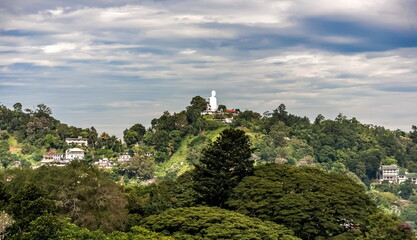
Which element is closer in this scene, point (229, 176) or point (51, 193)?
point (51, 193)

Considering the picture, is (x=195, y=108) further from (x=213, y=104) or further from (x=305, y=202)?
(x=305, y=202)

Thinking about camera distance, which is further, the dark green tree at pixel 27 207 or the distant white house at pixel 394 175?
the distant white house at pixel 394 175

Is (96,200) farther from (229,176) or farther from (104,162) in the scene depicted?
(104,162)

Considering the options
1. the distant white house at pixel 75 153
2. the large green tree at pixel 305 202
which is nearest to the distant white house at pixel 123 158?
the distant white house at pixel 75 153

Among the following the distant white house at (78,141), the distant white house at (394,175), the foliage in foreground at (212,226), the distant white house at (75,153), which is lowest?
the distant white house at (394,175)

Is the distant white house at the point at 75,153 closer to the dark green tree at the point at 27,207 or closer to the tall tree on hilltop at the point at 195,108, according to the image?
the tall tree on hilltop at the point at 195,108

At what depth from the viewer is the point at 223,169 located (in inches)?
1780

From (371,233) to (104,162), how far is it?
305 feet

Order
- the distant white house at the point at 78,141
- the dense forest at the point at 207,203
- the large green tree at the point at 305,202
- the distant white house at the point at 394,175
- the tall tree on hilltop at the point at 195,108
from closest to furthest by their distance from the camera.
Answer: the dense forest at the point at 207,203 → the large green tree at the point at 305,202 → the distant white house at the point at 78,141 → the distant white house at the point at 394,175 → the tall tree on hilltop at the point at 195,108

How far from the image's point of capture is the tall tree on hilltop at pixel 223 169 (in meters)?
44.0

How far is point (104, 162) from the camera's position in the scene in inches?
4865

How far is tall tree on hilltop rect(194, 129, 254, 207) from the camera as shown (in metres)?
44.0

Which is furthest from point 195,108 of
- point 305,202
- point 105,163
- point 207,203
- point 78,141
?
point 305,202

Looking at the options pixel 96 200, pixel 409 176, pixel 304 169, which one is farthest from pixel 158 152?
pixel 96 200
